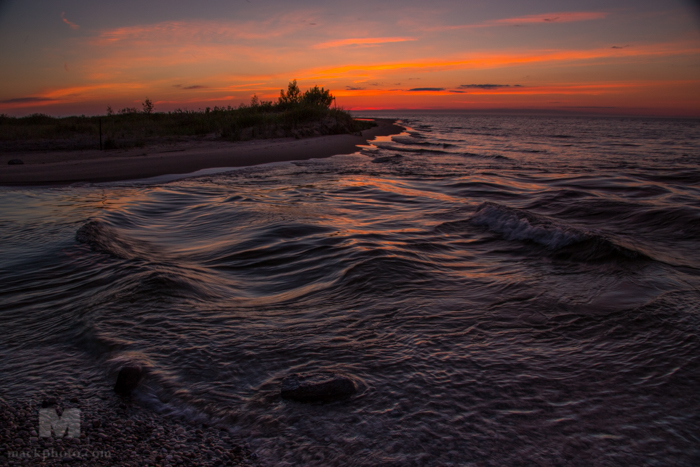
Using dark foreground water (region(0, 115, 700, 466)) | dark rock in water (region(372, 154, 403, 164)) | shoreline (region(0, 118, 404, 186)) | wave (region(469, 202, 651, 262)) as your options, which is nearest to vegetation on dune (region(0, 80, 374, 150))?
shoreline (region(0, 118, 404, 186))

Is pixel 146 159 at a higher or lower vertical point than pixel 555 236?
higher

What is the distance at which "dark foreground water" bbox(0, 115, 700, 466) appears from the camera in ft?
7.07

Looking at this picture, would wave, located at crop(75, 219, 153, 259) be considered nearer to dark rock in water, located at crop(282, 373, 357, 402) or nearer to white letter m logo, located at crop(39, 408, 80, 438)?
white letter m logo, located at crop(39, 408, 80, 438)

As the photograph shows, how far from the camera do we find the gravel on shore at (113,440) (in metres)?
1.91

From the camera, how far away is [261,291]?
13.9 ft

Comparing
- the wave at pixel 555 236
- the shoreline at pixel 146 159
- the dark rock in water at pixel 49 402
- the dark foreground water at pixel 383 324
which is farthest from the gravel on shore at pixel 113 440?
the shoreline at pixel 146 159

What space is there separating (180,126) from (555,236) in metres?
25.3

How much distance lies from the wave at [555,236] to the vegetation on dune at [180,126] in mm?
17419

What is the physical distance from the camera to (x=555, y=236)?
591 cm

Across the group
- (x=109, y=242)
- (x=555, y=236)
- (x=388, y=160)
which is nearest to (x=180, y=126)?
(x=388, y=160)

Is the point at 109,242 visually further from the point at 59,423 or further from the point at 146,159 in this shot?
the point at 146,159

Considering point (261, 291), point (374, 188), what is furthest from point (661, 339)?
point (374, 188)

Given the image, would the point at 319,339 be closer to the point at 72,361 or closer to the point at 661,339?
the point at 72,361

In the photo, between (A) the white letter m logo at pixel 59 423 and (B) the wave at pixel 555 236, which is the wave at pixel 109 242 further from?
(B) the wave at pixel 555 236
